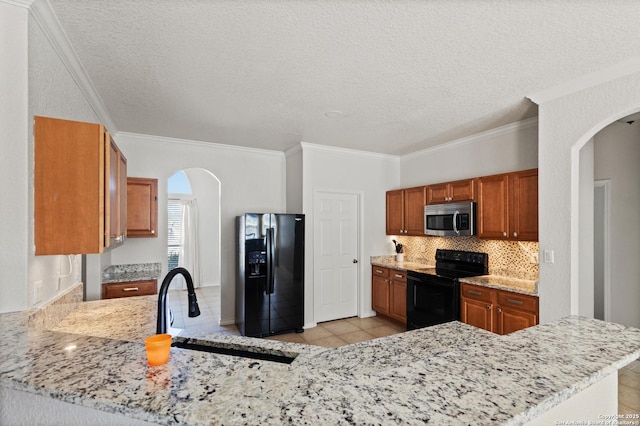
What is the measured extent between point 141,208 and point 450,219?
389 centimetres

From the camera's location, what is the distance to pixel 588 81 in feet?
8.03

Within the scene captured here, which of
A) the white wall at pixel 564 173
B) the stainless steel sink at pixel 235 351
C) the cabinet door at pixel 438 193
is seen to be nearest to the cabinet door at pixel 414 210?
the cabinet door at pixel 438 193

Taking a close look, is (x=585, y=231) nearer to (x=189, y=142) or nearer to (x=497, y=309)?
(x=497, y=309)

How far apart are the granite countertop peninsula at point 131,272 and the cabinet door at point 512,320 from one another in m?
3.82

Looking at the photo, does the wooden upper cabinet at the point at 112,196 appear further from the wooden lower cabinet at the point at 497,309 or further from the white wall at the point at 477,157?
the white wall at the point at 477,157

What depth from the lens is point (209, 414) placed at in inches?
26.4

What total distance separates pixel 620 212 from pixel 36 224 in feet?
17.4

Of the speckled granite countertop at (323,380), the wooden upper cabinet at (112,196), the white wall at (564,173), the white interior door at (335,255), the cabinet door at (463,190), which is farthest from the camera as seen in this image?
the white interior door at (335,255)

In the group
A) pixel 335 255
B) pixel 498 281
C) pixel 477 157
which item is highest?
pixel 477 157

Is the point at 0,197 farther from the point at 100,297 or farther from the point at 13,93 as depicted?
the point at 100,297

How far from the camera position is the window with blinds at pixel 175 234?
720cm

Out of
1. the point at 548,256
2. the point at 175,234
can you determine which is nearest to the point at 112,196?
the point at 548,256

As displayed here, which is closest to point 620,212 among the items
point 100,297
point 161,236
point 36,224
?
point 36,224

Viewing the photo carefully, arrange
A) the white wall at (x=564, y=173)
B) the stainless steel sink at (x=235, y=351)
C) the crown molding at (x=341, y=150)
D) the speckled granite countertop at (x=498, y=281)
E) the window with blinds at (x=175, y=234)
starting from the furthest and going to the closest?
the window with blinds at (x=175, y=234)
the crown molding at (x=341, y=150)
the speckled granite countertop at (x=498, y=281)
the white wall at (x=564, y=173)
the stainless steel sink at (x=235, y=351)
